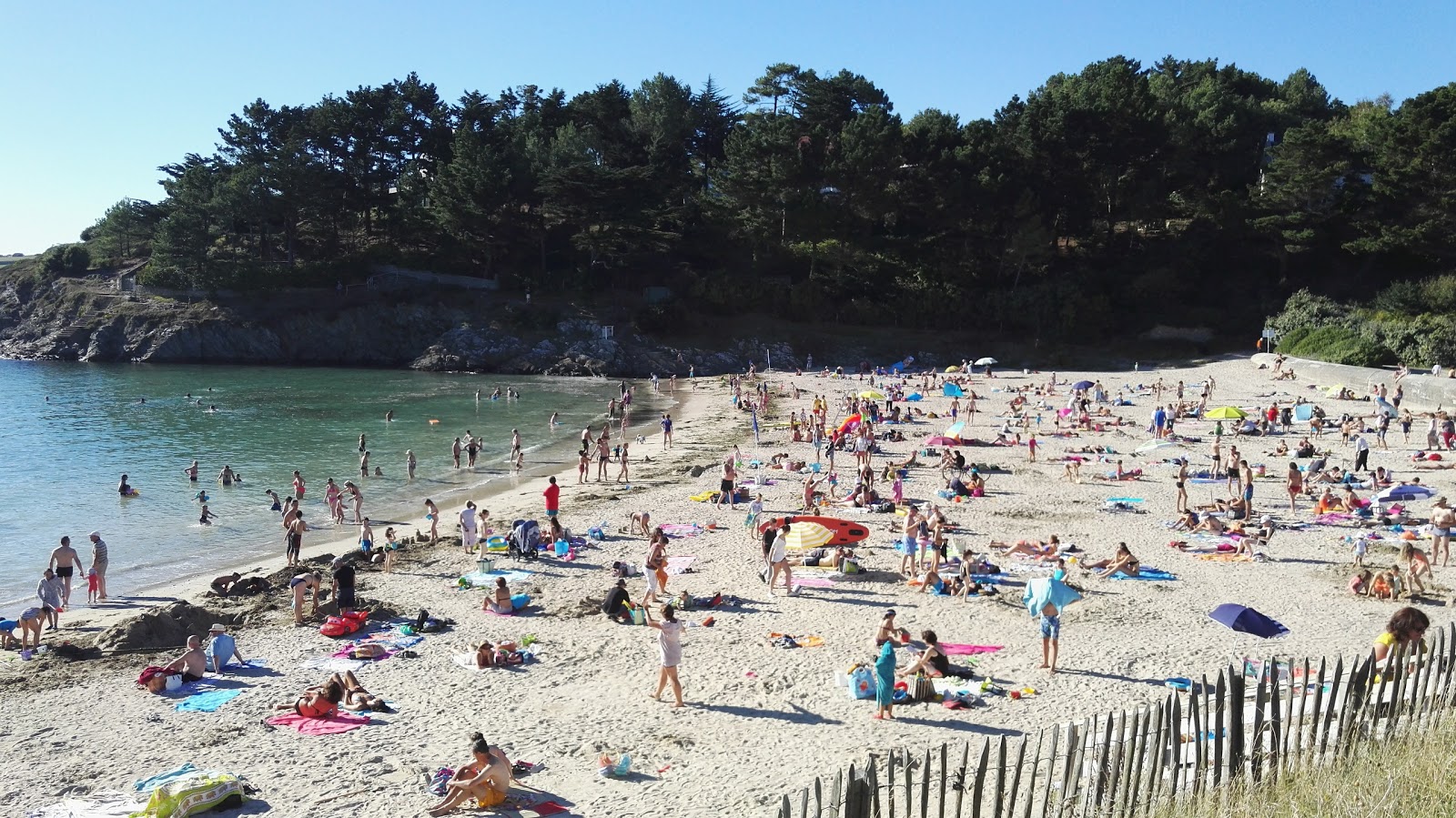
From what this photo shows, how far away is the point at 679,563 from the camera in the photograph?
53.6 ft

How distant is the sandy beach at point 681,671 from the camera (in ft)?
30.2

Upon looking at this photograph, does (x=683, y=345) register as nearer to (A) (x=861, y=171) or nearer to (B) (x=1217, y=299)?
(A) (x=861, y=171)

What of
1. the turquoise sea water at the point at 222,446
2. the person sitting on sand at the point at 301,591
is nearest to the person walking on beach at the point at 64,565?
the turquoise sea water at the point at 222,446

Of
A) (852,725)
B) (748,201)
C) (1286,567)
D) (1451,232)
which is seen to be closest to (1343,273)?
(1451,232)

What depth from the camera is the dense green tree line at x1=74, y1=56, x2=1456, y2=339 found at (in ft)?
156

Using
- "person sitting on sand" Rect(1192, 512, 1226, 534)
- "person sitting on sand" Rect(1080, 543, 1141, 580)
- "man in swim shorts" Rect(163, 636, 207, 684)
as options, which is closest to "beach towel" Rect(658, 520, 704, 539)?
"person sitting on sand" Rect(1080, 543, 1141, 580)

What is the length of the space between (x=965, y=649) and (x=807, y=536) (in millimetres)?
4176

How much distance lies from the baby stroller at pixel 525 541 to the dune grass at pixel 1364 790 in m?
12.6

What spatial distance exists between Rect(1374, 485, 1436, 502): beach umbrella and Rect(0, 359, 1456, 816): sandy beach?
0.26 meters

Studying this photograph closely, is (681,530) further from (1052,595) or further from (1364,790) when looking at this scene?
(1364,790)

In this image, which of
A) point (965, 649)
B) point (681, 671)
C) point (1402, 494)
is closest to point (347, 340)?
point (681, 671)

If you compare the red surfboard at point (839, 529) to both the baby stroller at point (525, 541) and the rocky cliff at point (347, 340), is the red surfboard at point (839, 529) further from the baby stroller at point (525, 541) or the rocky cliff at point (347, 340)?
the rocky cliff at point (347, 340)

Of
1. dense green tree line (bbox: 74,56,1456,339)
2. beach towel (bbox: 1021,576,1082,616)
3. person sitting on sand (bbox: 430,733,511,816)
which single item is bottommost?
person sitting on sand (bbox: 430,733,511,816)

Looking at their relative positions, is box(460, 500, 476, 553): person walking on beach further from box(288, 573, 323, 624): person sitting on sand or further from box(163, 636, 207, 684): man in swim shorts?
box(163, 636, 207, 684): man in swim shorts
